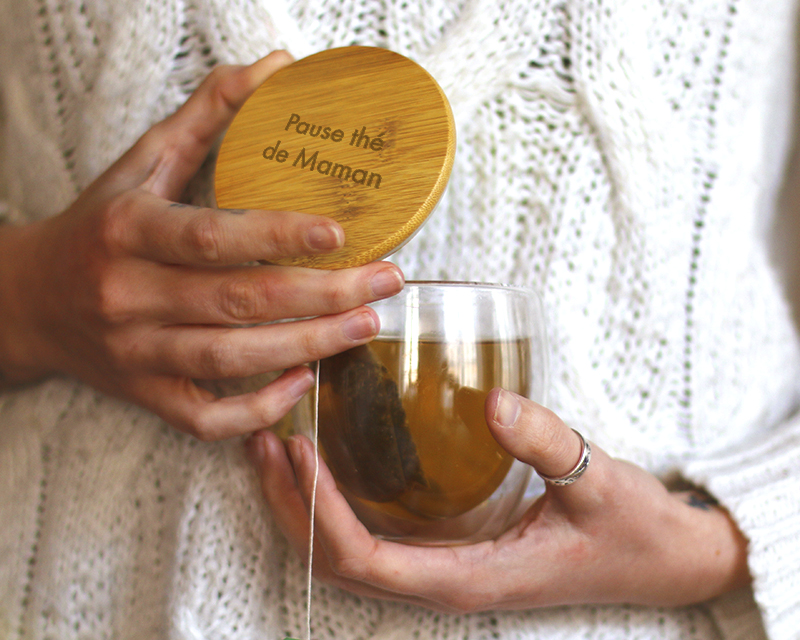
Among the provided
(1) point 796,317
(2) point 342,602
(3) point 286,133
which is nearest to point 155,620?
(2) point 342,602

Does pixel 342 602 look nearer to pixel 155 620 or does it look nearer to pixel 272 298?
pixel 155 620

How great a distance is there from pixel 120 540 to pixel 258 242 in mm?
422

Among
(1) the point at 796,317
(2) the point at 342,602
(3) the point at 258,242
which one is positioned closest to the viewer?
(3) the point at 258,242

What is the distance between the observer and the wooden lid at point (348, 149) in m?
0.39

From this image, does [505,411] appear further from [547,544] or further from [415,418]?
[547,544]

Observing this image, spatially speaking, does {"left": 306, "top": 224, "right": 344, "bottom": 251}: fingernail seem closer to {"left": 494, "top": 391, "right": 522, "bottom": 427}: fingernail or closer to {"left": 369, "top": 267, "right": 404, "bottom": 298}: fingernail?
{"left": 369, "top": 267, "right": 404, "bottom": 298}: fingernail

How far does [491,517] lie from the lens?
481 mm

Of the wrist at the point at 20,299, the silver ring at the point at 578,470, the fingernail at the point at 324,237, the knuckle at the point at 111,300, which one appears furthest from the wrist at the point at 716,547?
the wrist at the point at 20,299

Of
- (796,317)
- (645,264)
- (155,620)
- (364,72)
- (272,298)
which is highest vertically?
(364,72)

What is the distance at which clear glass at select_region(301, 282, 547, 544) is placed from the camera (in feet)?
1.31

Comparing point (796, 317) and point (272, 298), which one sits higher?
point (272, 298)

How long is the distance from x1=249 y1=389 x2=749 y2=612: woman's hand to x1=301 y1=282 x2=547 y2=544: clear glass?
27mm

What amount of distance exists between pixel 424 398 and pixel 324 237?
13 cm

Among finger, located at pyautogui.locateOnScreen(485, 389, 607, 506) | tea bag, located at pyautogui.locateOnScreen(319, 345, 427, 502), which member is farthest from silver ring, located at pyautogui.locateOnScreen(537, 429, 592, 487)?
tea bag, located at pyautogui.locateOnScreen(319, 345, 427, 502)
